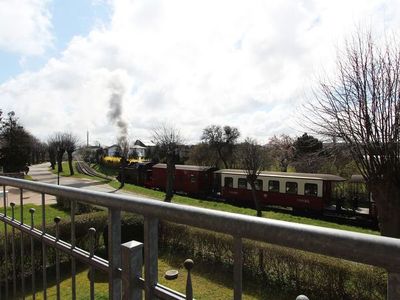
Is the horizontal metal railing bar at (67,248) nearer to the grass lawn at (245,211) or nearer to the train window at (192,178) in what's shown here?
the grass lawn at (245,211)

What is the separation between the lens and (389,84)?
8.65m

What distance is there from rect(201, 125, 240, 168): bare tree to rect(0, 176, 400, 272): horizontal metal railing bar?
143 ft

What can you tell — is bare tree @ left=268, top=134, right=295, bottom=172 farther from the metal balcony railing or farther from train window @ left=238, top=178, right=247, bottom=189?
the metal balcony railing

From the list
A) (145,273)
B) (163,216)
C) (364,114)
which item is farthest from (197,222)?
(364,114)

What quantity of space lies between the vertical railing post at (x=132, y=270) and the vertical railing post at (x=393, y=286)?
989mm

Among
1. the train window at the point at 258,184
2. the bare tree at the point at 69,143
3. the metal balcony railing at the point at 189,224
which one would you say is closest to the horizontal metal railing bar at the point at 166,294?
the metal balcony railing at the point at 189,224

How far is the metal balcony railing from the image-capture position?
769 millimetres

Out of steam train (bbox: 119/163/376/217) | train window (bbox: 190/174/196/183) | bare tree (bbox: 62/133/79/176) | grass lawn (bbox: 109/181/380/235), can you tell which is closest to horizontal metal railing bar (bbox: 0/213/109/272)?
grass lawn (bbox: 109/181/380/235)

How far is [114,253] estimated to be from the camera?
1.54 meters

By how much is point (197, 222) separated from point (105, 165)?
60745 mm

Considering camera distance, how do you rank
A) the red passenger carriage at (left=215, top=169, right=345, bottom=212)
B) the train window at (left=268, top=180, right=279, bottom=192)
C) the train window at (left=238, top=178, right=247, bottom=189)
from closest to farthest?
the red passenger carriage at (left=215, top=169, right=345, bottom=212), the train window at (left=268, top=180, right=279, bottom=192), the train window at (left=238, top=178, right=247, bottom=189)

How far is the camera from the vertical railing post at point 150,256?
1.35 m

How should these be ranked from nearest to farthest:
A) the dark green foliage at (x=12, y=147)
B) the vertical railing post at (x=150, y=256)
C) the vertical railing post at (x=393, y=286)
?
1. the vertical railing post at (x=393, y=286)
2. the vertical railing post at (x=150, y=256)
3. the dark green foliage at (x=12, y=147)

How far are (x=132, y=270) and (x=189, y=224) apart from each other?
43 centimetres
